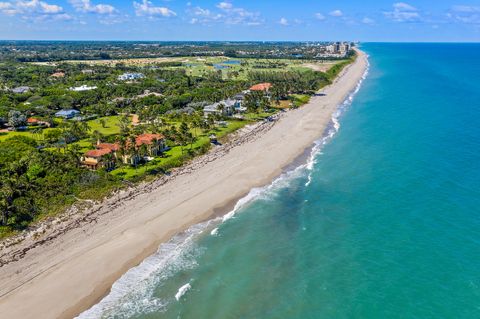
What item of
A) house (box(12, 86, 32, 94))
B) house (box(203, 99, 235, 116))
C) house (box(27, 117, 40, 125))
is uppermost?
house (box(12, 86, 32, 94))

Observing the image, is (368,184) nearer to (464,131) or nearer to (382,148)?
(382,148)

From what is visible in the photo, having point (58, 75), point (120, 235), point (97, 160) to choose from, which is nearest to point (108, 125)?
point (97, 160)

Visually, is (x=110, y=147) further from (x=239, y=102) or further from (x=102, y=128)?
(x=239, y=102)

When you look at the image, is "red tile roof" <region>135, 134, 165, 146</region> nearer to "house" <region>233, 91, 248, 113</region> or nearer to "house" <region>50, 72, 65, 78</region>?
"house" <region>233, 91, 248, 113</region>

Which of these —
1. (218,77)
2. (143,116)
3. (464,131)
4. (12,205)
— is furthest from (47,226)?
(218,77)

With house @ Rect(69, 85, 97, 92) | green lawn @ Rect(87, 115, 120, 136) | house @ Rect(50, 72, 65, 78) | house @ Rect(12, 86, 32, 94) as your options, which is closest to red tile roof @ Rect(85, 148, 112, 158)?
green lawn @ Rect(87, 115, 120, 136)

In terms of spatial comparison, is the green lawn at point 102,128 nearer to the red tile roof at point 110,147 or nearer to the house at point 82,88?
the red tile roof at point 110,147
